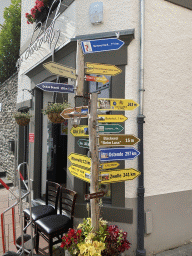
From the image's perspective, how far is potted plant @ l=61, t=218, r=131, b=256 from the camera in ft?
7.88

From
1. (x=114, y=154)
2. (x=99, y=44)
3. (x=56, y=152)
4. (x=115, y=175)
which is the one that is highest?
(x=99, y=44)

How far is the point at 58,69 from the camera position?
2199 millimetres

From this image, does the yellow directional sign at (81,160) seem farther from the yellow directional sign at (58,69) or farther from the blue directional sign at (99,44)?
the blue directional sign at (99,44)

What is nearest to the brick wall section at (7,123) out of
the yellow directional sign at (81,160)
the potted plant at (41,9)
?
the potted plant at (41,9)

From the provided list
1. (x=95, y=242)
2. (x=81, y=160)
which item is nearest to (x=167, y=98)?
(x=81, y=160)

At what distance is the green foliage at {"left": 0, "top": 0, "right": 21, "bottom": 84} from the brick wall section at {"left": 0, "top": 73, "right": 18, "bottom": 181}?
2.94 metres

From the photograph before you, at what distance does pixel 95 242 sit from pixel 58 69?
7.19ft

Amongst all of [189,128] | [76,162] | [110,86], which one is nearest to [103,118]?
[76,162]

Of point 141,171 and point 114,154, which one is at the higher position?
point 114,154

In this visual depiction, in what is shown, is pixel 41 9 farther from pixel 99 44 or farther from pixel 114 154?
pixel 114 154

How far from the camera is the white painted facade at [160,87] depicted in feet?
11.0

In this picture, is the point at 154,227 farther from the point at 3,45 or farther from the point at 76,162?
the point at 3,45

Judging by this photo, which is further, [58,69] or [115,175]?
[115,175]

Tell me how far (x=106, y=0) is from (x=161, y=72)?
5.45 ft
